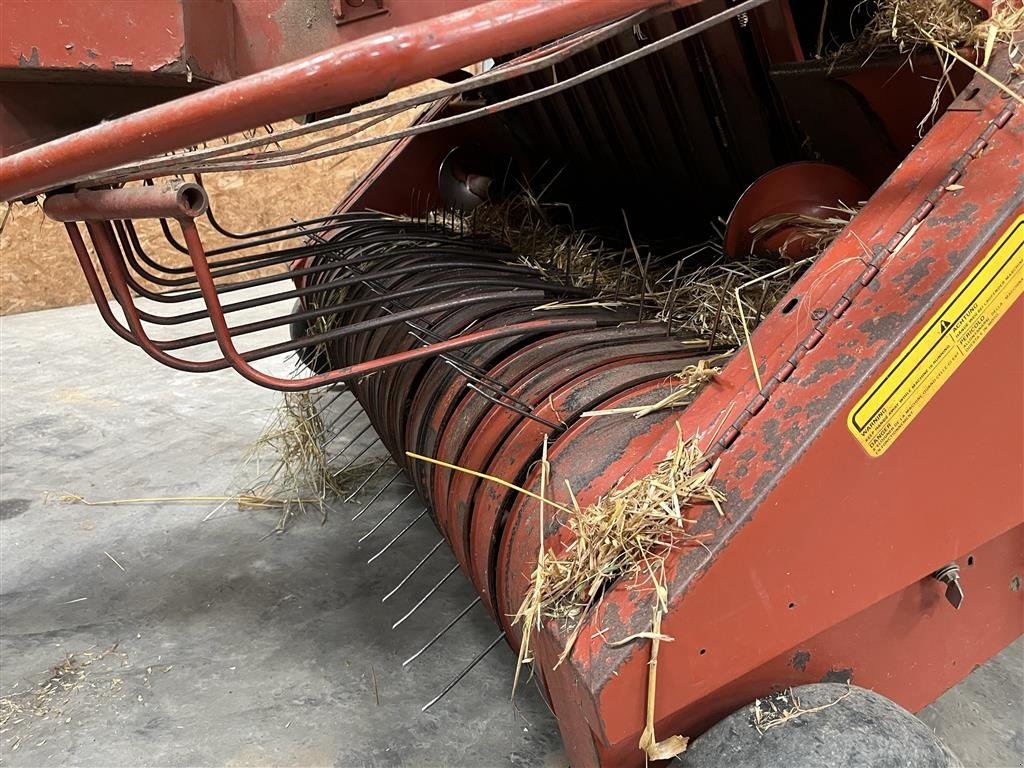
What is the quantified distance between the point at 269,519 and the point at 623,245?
1348 millimetres

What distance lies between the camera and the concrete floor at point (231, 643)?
1.59 m

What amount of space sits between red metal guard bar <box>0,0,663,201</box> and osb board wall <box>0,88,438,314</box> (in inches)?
187

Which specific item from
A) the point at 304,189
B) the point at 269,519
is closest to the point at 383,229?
the point at 269,519

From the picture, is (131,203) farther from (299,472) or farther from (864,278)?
(299,472)

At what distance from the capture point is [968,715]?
1.66 m

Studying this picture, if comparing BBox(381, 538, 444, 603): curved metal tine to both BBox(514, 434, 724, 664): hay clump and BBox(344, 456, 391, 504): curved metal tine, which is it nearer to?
BBox(344, 456, 391, 504): curved metal tine

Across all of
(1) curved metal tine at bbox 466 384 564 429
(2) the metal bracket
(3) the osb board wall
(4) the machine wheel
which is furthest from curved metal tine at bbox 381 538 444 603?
(3) the osb board wall

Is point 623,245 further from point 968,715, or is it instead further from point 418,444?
point 968,715

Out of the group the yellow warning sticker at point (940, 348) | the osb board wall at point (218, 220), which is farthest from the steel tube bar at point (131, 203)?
the osb board wall at point (218, 220)

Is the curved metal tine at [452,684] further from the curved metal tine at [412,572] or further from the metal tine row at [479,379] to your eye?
the metal tine row at [479,379]

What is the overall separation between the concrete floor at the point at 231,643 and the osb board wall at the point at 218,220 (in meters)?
3.39

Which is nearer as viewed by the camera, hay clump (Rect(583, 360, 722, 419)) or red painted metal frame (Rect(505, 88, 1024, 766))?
red painted metal frame (Rect(505, 88, 1024, 766))

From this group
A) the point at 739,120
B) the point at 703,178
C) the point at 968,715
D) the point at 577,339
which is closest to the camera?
the point at 577,339

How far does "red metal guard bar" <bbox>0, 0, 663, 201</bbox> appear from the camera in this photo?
0.83 metres
